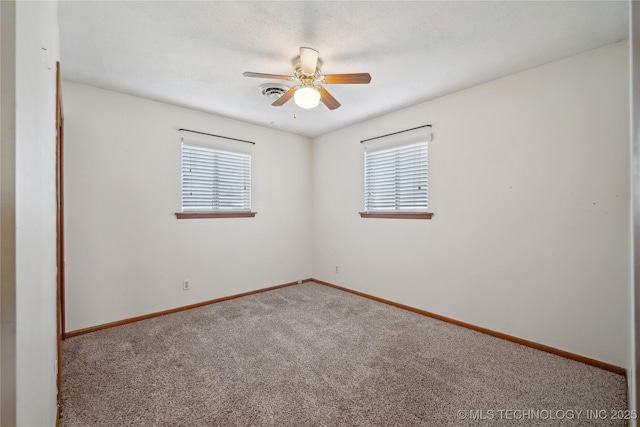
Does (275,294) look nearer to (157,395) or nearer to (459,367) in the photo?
(157,395)

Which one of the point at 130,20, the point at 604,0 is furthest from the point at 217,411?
the point at 604,0

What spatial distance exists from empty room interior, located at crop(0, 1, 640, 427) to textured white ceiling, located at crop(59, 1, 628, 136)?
0.02 m

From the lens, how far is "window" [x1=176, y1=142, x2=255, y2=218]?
11.1ft

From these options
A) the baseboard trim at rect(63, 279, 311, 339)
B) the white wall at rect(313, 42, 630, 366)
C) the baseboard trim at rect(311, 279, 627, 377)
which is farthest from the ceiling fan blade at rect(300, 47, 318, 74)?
the baseboard trim at rect(63, 279, 311, 339)

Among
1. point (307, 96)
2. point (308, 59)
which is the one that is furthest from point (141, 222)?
point (308, 59)

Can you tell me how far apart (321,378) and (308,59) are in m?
2.33

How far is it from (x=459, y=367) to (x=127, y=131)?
153 inches

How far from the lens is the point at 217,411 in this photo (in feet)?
5.40

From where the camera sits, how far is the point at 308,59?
6.56ft

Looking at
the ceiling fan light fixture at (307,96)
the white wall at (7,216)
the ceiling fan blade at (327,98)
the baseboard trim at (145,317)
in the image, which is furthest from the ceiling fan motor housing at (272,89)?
the baseboard trim at (145,317)

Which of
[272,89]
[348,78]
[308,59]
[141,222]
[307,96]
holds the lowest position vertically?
[141,222]

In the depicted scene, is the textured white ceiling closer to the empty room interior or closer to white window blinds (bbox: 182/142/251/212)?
the empty room interior

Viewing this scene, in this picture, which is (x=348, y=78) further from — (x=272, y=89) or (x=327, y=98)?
(x=272, y=89)

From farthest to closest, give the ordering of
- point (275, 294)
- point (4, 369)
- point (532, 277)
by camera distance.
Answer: point (275, 294), point (532, 277), point (4, 369)
